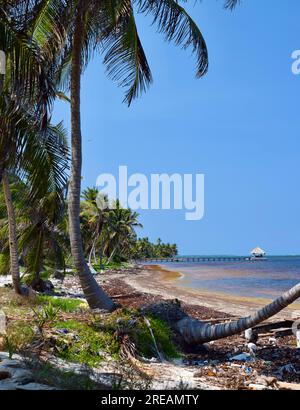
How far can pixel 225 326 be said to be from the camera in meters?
9.67

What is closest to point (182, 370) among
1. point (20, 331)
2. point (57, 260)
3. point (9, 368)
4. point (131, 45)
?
point (20, 331)

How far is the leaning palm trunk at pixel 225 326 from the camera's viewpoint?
336 inches

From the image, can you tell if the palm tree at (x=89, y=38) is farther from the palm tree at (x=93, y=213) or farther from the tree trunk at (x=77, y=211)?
the palm tree at (x=93, y=213)

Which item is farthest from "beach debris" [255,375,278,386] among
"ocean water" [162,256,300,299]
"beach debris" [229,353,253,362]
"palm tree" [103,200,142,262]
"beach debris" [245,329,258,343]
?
"palm tree" [103,200,142,262]

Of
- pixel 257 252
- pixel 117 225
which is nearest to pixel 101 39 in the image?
pixel 117 225

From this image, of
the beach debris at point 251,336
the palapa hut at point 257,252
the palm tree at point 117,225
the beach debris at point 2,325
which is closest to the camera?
the beach debris at point 2,325

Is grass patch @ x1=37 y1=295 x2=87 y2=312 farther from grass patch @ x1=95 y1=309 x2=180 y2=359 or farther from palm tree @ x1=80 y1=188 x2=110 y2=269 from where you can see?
palm tree @ x1=80 y1=188 x2=110 y2=269

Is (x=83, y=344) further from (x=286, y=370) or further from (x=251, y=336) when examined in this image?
(x=251, y=336)

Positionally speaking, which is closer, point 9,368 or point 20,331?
point 9,368

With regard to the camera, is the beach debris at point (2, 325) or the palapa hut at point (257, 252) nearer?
the beach debris at point (2, 325)

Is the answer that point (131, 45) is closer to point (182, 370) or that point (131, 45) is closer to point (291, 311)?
point (182, 370)

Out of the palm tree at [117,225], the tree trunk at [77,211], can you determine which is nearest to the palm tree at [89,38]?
A: the tree trunk at [77,211]
